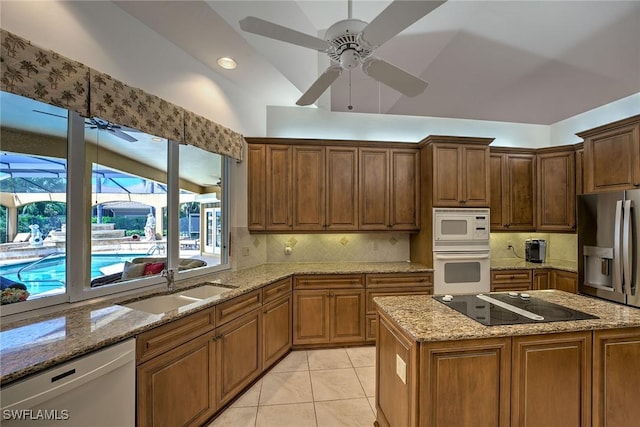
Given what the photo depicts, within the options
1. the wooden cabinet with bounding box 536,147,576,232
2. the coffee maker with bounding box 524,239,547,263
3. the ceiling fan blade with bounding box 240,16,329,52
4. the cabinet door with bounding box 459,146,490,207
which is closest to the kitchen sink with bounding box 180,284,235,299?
the ceiling fan blade with bounding box 240,16,329,52

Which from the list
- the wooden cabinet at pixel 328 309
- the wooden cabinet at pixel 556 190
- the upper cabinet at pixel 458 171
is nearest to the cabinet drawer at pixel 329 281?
the wooden cabinet at pixel 328 309

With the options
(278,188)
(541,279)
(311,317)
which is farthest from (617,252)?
(278,188)

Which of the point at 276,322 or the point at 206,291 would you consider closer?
the point at 206,291

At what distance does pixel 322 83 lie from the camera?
181cm

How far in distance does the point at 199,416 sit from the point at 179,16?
2913 mm

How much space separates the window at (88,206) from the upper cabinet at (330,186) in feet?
2.55

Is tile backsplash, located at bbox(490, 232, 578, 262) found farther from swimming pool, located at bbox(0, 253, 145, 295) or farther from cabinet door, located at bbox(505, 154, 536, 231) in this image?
swimming pool, located at bbox(0, 253, 145, 295)

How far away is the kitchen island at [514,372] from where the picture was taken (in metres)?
1.36

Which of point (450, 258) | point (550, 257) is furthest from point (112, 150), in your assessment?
point (550, 257)

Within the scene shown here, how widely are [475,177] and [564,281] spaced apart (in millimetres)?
1776

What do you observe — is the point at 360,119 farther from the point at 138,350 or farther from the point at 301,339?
the point at 138,350

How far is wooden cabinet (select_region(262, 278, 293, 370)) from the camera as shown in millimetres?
2627

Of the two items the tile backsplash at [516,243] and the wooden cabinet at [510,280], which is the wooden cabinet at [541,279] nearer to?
the wooden cabinet at [510,280]

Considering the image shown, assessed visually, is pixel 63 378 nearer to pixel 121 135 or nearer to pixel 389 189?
pixel 121 135
